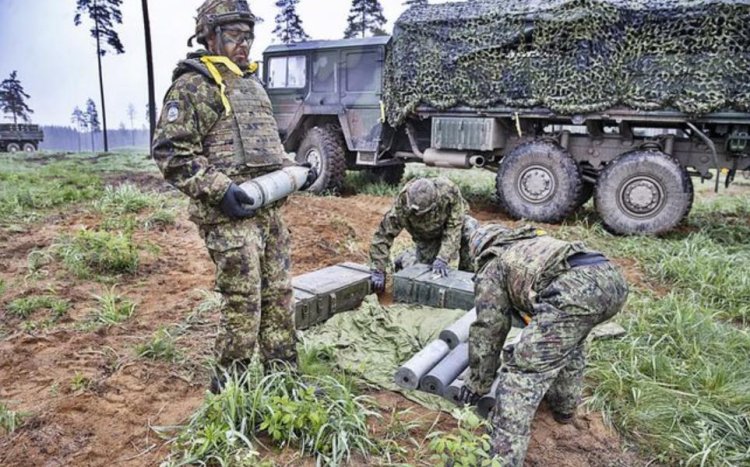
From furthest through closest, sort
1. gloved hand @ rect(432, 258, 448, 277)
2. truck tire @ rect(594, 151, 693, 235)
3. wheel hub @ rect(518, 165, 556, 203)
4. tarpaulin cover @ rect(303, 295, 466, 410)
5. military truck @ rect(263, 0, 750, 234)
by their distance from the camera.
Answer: wheel hub @ rect(518, 165, 556, 203), truck tire @ rect(594, 151, 693, 235), military truck @ rect(263, 0, 750, 234), gloved hand @ rect(432, 258, 448, 277), tarpaulin cover @ rect(303, 295, 466, 410)

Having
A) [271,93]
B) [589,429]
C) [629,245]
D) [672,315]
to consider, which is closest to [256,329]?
[589,429]

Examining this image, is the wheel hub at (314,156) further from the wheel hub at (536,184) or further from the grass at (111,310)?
the grass at (111,310)

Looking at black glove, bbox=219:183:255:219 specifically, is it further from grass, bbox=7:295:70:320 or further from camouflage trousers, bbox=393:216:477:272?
camouflage trousers, bbox=393:216:477:272

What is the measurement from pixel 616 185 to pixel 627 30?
5.58 feet

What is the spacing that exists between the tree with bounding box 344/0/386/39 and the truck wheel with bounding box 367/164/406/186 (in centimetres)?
973

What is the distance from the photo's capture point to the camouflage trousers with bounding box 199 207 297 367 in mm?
2191

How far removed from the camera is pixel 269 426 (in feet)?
6.66

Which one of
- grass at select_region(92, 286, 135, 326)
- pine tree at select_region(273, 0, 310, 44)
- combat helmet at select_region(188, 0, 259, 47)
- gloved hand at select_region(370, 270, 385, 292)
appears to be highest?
pine tree at select_region(273, 0, 310, 44)

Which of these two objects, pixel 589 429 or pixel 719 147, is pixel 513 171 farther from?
pixel 589 429

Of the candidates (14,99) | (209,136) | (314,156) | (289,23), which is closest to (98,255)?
(209,136)

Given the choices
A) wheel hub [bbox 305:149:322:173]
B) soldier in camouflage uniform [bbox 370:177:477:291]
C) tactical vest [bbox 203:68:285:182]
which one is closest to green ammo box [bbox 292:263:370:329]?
soldier in camouflage uniform [bbox 370:177:477:291]

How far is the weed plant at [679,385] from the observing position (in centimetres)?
228

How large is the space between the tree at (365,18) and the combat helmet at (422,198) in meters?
15.0

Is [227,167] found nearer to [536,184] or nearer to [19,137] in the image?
[536,184]
